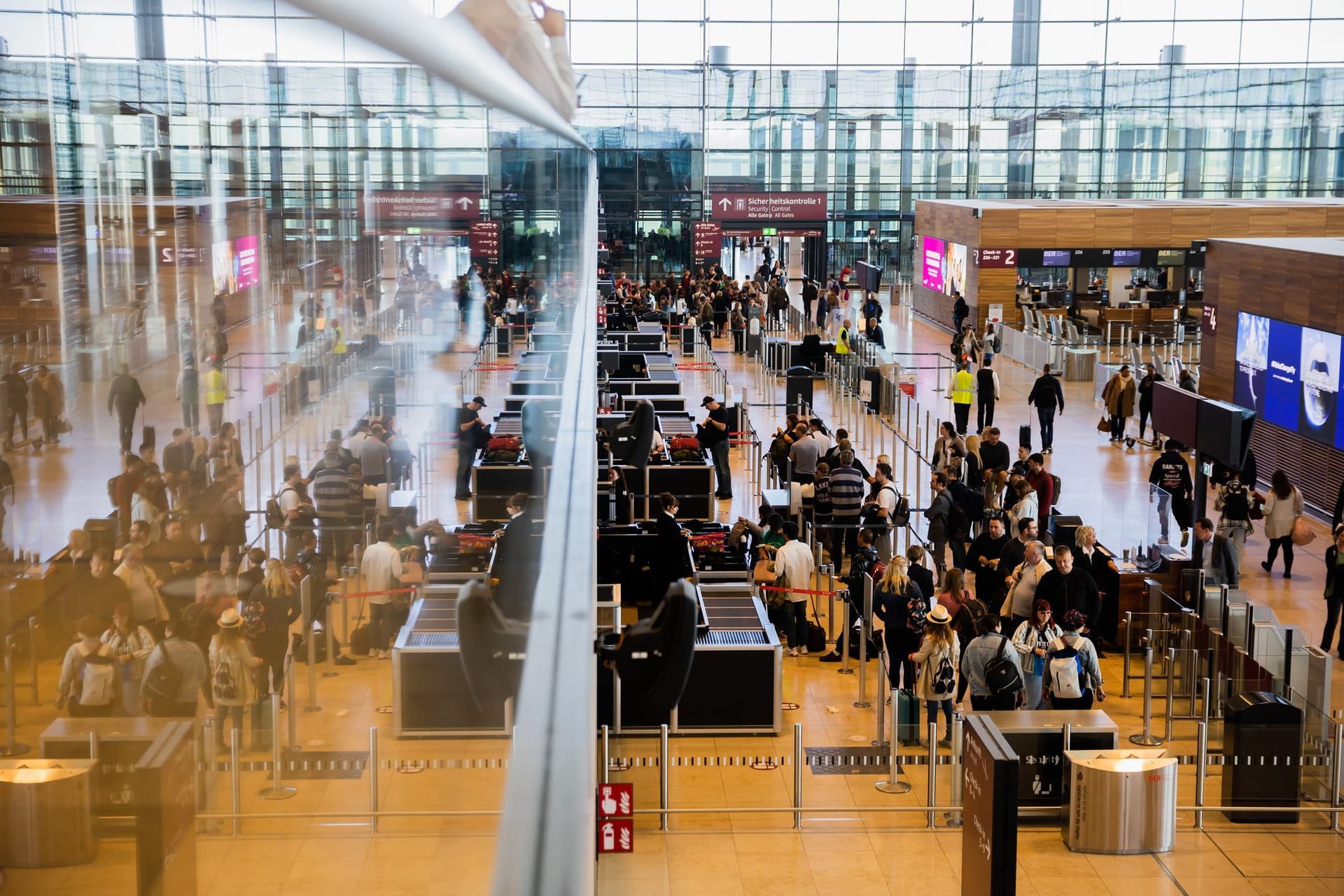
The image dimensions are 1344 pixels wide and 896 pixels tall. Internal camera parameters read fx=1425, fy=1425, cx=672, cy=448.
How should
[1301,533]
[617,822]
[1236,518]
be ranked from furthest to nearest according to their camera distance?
[1301,533] < [1236,518] < [617,822]

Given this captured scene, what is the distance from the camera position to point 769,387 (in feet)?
102

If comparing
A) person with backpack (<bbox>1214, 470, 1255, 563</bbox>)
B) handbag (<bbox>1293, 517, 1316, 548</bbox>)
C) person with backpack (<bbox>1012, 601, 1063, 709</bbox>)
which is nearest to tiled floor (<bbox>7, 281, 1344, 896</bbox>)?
handbag (<bbox>1293, 517, 1316, 548</bbox>)

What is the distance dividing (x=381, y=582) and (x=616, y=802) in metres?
8.59

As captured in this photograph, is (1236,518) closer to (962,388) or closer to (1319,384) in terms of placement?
(1319,384)

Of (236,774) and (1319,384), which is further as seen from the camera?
(1319,384)

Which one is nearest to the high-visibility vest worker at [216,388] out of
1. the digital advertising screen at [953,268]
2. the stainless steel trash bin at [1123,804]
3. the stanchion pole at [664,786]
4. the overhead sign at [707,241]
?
the stanchion pole at [664,786]

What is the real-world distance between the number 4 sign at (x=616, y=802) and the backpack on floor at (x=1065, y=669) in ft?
14.0

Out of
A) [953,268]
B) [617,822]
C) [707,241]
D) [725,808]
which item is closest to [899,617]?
[725,808]

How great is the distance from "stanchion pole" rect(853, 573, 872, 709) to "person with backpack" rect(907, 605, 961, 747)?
1366 millimetres

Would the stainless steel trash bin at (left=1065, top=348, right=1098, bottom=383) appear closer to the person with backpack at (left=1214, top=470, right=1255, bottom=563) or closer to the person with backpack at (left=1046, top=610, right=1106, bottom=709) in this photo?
the person with backpack at (left=1214, top=470, right=1255, bottom=563)

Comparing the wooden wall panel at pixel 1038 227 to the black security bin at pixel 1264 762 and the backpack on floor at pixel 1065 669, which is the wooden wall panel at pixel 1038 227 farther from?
the black security bin at pixel 1264 762

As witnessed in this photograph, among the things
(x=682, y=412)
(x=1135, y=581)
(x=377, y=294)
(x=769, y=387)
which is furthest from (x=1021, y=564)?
(x=769, y=387)

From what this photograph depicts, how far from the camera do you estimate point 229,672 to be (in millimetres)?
675

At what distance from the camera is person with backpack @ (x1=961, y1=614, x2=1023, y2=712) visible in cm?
1135
